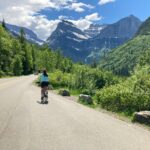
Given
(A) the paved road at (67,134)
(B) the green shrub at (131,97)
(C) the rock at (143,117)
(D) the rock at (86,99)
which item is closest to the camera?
(A) the paved road at (67,134)

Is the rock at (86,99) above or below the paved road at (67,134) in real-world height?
below

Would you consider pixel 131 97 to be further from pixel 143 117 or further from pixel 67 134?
pixel 67 134

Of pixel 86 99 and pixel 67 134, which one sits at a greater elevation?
pixel 67 134

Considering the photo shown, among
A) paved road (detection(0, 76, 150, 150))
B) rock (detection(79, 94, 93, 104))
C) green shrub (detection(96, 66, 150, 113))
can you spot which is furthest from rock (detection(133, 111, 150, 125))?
rock (detection(79, 94, 93, 104))

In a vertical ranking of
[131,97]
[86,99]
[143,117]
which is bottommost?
[86,99]

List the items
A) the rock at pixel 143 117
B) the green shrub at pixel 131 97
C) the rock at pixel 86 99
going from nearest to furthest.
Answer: the rock at pixel 143 117 → the green shrub at pixel 131 97 → the rock at pixel 86 99

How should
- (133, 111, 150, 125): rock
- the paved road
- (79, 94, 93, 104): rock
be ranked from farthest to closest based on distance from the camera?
(79, 94, 93, 104): rock < (133, 111, 150, 125): rock < the paved road

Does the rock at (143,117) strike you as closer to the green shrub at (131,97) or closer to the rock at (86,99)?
the green shrub at (131,97)

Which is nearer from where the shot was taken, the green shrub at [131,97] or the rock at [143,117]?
the rock at [143,117]

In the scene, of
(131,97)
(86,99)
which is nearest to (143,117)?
(131,97)

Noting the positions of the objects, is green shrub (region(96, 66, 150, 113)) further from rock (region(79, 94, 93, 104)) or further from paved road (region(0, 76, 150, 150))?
paved road (region(0, 76, 150, 150))

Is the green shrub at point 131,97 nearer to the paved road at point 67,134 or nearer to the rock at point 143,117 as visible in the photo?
the rock at point 143,117

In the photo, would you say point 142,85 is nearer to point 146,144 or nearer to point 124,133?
point 124,133

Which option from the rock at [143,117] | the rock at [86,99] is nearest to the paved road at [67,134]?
the rock at [143,117]
